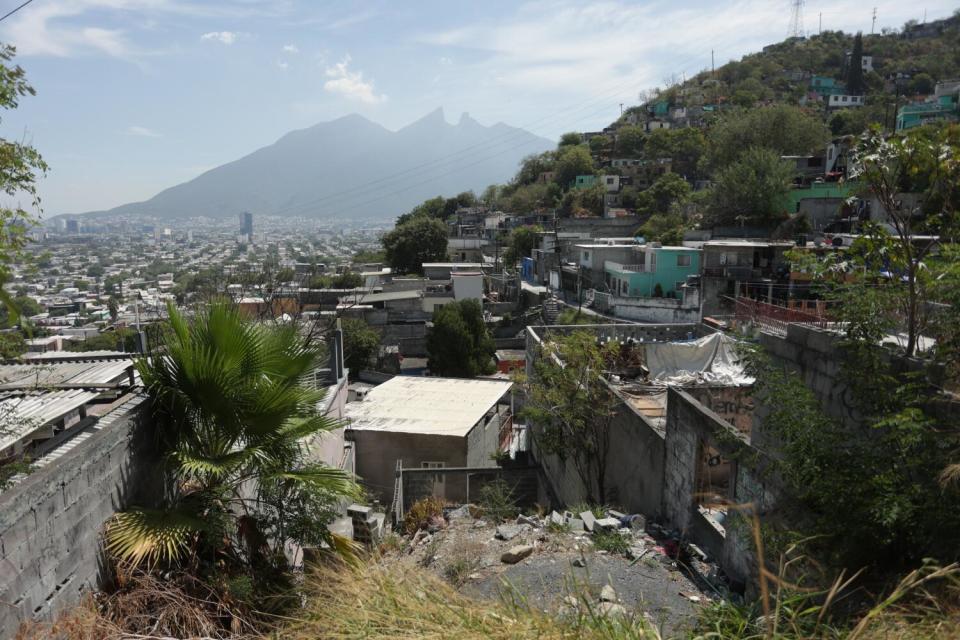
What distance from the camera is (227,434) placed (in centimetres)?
455

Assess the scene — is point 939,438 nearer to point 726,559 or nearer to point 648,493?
point 726,559

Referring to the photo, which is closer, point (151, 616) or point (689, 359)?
point (151, 616)

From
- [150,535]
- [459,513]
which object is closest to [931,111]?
[459,513]

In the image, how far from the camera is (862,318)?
15.5 feet

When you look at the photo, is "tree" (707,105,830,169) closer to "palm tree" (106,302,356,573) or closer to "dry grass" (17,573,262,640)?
"palm tree" (106,302,356,573)

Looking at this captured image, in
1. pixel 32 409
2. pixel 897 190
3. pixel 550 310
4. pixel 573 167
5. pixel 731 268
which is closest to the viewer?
pixel 32 409

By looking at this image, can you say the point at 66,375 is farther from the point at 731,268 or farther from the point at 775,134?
the point at 775,134

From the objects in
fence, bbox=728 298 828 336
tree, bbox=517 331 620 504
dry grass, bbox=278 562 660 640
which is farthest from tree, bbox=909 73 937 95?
dry grass, bbox=278 562 660 640

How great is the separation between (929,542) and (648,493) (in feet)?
18.5

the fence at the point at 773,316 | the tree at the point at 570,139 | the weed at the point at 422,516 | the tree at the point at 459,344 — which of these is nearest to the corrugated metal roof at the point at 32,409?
the weed at the point at 422,516

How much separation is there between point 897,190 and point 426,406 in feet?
41.1

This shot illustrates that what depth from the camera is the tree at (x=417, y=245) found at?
55031 mm

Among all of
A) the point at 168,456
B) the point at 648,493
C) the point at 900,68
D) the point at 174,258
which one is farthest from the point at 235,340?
the point at 174,258

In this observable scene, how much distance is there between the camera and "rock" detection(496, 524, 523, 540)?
8031 mm
